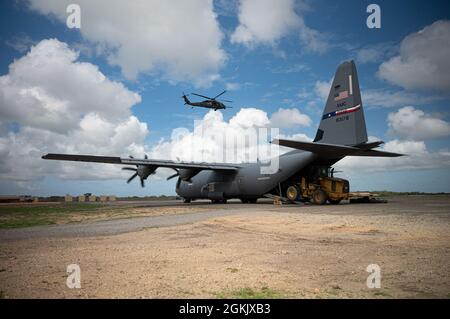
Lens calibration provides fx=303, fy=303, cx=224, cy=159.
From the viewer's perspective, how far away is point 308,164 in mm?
24297

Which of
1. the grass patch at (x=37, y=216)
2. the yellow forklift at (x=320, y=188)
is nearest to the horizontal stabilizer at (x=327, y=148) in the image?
the yellow forklift at (x=320, y=188)

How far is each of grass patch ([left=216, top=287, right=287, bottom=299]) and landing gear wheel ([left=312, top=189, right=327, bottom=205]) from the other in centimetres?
2177

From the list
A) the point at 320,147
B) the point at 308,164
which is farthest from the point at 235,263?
the point at 308,164

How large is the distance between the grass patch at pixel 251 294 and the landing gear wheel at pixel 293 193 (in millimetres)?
22210

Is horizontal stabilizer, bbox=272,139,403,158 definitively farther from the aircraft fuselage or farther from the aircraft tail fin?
the aircraft fuselage

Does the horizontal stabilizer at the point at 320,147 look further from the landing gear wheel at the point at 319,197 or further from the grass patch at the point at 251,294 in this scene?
the grass patch at the point at 251,294

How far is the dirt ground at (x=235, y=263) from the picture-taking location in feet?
13.6

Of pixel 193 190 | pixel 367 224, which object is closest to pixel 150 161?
pixel 193 190

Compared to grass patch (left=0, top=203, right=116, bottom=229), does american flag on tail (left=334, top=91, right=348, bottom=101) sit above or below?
above

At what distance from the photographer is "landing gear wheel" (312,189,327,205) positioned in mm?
24625

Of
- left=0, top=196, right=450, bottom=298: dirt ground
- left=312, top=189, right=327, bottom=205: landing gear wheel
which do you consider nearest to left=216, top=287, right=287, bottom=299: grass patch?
left=0, top=196, right=450, bottom=298: dirt ground
